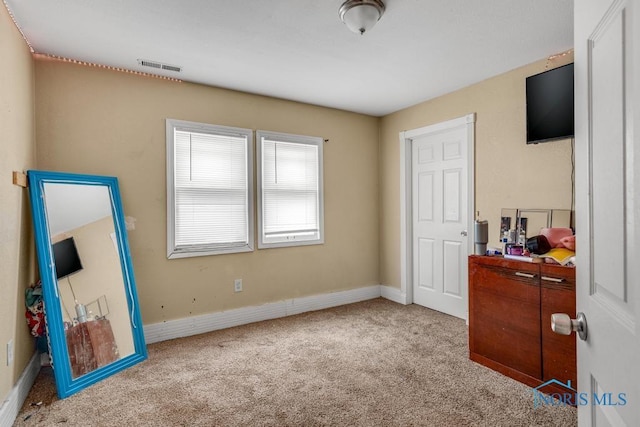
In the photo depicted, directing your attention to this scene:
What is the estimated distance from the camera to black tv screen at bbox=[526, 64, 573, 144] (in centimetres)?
261

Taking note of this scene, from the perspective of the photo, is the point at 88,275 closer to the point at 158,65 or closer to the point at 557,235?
the point at 158,65

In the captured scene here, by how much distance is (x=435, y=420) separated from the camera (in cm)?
198

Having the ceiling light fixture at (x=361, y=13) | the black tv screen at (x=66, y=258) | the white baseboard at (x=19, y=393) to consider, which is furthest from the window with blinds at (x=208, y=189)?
the ceiling light fixture at (x=361, y=13)

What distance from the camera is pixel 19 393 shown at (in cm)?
214

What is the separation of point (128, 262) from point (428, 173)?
329cm

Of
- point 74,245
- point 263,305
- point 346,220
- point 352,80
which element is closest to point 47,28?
point 74,245

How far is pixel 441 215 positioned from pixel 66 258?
142 inches

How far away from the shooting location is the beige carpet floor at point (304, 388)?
202 centimetres

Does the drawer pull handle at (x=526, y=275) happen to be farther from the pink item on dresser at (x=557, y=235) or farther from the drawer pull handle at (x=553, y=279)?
the pink item on dresser at (x=557, y=235)

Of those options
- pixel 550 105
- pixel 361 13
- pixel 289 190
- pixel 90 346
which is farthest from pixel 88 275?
pixel 550 105

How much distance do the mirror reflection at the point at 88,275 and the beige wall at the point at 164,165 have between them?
30 cm

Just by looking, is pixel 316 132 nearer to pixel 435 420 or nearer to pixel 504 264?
pixel 504 264

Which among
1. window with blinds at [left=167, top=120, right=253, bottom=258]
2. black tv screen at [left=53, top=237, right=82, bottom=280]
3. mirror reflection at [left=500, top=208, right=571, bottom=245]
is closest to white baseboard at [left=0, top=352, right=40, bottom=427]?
black tv screen at [left=53, top=237, right=82, bottom=280]

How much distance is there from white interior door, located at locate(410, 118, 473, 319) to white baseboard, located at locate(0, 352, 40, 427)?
3758 mm
